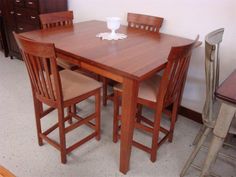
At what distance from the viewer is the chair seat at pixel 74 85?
1.63 meters

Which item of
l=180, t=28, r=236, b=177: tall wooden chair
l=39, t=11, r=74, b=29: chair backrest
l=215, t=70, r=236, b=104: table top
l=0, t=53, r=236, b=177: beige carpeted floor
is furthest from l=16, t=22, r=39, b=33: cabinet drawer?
l=215, t=70, r=236, b=104: table top

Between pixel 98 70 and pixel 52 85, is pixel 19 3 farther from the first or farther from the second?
pixel 98 70

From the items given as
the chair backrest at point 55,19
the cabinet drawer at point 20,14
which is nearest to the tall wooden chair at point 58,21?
the chair backrest at point 55,19

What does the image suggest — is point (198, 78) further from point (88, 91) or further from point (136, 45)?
point (88, 91)

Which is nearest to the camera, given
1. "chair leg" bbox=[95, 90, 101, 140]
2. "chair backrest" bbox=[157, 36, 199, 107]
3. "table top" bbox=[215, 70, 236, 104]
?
"table top" bbox=[215, 70, 236, 104]

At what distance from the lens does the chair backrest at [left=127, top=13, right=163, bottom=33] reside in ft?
7.21

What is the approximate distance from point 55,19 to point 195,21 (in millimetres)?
1324

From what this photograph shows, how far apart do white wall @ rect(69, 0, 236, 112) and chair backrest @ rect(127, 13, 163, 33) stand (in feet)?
0.28

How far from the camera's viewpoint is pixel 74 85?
67.7 inches

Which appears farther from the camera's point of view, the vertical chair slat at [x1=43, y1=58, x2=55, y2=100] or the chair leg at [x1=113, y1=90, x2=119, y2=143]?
the chair leg at [x1=113, y1=90, x2=119, y2=143]

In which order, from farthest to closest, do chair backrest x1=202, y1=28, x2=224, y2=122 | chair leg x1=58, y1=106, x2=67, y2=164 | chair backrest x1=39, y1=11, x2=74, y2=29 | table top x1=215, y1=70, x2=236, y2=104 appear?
chair backrest x1=39, y1=11, x2=74, y2=29
chair leg x1=58, y1=106, x2=67, y2=164
chair backrest x1=202, y1=28, x2=224, y2=122
table top x1=215, y1=70, x2=236, y2=104

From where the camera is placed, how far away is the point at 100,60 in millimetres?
1479

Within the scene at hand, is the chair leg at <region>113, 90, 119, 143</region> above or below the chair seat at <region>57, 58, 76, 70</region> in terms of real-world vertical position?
below

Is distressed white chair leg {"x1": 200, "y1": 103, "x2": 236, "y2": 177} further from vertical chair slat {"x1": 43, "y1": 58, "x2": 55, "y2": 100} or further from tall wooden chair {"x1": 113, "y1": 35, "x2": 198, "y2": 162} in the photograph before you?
vertical chair slat {"x1": 43, "y1": 58, "x2": 55, "y2": 100}
